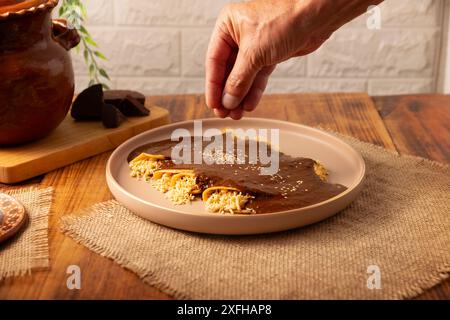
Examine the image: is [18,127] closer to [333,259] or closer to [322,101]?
[333,259]

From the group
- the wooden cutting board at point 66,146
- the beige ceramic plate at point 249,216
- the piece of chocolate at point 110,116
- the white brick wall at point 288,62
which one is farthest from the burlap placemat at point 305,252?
the white brick wall at point 288,62

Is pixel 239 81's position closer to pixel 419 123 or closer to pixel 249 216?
pixel 249 216

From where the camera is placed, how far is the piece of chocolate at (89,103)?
5.01 feet

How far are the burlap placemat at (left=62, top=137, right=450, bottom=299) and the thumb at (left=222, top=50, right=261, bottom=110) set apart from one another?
11.8 inches

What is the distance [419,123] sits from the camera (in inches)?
63.1

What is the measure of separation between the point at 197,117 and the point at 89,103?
0.94 ft

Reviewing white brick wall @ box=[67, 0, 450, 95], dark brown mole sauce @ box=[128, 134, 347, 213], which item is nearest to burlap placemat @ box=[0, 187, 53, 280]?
dark brown mole sauce @ box=[128, 134, 347, 213]

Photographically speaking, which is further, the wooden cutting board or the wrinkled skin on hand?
the wooden cutting board

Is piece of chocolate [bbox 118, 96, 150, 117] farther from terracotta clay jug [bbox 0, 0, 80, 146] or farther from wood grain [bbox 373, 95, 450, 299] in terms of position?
wood grain [bbox 373, 95, 450, 299]

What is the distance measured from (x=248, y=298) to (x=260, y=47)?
0.50 m

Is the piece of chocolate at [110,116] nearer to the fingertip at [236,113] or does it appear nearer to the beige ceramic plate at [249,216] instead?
the beige ceramic plate at [249,216]

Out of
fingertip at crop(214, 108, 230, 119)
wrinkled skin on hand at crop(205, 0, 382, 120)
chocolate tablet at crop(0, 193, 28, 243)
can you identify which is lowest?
chocolate tablet at crop(0, 193, 28, 243)

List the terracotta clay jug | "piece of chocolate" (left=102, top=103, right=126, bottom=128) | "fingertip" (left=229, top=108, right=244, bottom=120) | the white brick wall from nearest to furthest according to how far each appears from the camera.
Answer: the terracotta clay jug, "fingertip" (left=229, top=108, right=244, bottom=120), "piece of chocolate" (left=102, top=103, right=126, bottom=128), the white brick wall

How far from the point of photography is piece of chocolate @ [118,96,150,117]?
1567mm
